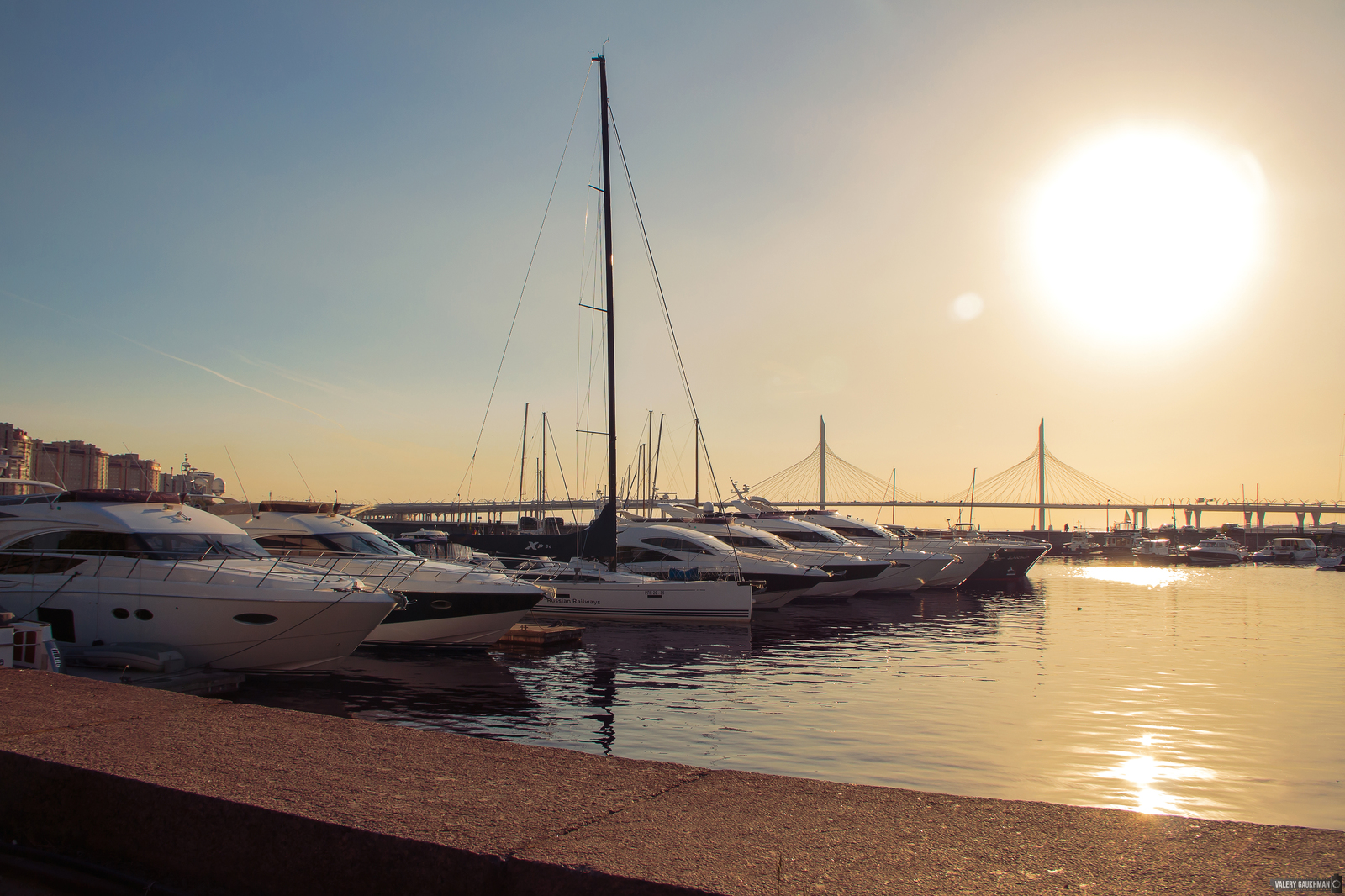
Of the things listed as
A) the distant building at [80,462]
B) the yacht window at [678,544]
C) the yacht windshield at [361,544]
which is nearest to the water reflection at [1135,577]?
the yacht window at [678,544]

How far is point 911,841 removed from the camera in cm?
296

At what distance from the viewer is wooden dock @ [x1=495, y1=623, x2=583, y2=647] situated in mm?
18625

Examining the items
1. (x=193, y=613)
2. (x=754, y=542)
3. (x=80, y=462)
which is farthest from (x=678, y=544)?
(x=80, y=462)

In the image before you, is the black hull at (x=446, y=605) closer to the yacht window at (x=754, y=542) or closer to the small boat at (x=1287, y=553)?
the yacht window at (x=754, y=542)

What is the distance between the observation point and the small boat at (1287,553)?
87.2 metres

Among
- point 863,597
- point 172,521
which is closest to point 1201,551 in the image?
point 863,597

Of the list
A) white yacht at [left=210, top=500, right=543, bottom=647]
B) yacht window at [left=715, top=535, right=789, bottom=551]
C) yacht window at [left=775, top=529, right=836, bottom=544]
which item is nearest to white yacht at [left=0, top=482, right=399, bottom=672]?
white yacht at [left=210, top=500, right=543, bottom=647]

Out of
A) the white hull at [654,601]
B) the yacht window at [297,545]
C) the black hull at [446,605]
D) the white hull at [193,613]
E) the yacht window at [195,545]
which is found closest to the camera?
the white hull at [193,613]

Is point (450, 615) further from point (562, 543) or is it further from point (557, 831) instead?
point (557, 831)

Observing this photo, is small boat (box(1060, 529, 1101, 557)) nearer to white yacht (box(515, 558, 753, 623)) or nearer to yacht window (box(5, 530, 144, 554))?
white yacht (box(515, 558, 753, 623))

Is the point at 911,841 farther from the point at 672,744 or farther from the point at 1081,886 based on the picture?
the point at 672,744

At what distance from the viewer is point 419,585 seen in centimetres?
→ 1662

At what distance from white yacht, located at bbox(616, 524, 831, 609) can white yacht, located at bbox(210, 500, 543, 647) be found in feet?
30.5

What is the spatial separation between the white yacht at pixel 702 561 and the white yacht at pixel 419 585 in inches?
366
